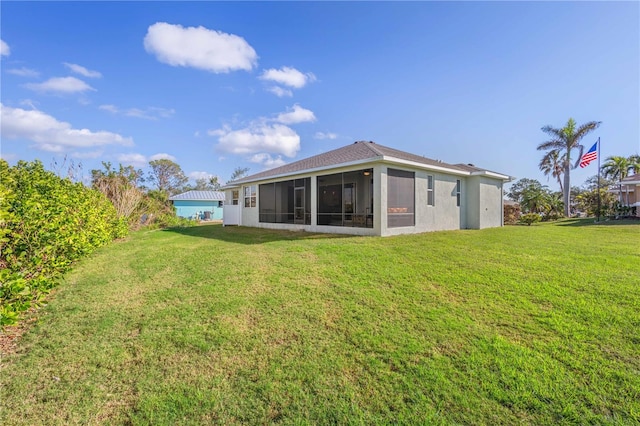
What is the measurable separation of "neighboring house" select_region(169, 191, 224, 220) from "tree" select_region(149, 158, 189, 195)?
13854mm

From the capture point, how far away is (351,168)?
11.7m

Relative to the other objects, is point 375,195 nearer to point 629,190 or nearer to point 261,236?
point 261,236

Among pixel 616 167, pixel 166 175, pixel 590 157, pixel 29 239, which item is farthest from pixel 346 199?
pixel 166 175

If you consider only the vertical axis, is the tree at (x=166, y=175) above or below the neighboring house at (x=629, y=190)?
above

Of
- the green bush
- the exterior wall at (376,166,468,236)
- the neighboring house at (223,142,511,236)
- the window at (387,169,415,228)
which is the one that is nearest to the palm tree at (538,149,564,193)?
the neighboring house at (223,142,511,236)

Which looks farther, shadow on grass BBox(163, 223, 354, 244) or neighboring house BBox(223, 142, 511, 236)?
neighboring house BBox(223, 142, 511, 236)

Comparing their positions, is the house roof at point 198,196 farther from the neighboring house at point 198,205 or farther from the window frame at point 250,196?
the window frame at point 250,196

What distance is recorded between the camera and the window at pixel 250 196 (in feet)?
58.7

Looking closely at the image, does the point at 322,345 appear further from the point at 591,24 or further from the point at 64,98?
the point at 64,98

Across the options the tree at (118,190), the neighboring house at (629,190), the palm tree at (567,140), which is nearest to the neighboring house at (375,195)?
the tree at (118,190)

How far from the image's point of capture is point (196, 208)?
117ft

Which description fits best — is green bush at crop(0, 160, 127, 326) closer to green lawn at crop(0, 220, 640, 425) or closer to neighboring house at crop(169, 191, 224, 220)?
green lawn at crop(0, 220, 640, 425)

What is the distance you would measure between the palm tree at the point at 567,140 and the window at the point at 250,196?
29.4 m

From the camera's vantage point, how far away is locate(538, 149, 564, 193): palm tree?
96.7 feet
